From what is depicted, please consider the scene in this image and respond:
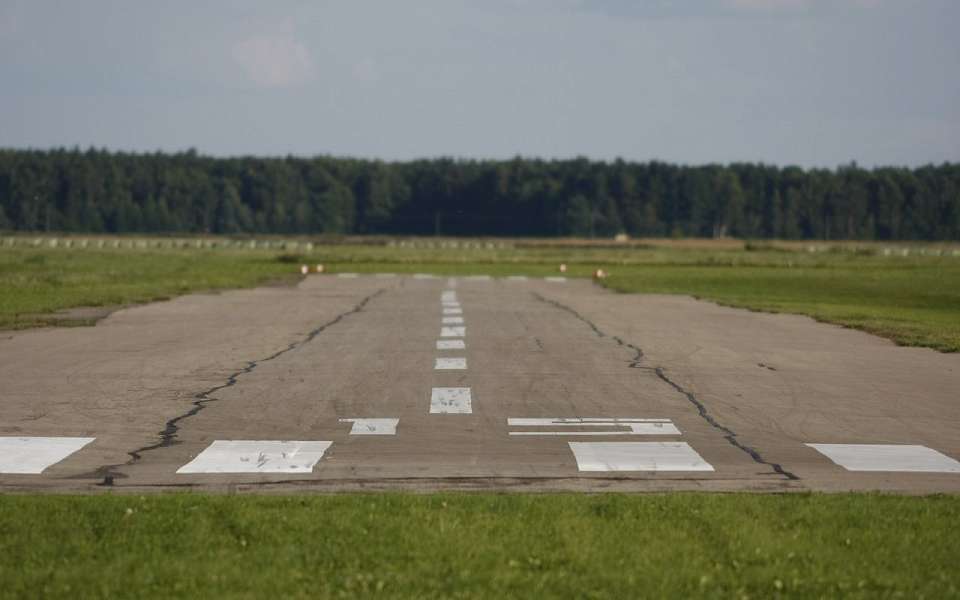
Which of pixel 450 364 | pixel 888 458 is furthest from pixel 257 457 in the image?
pixel 450 364

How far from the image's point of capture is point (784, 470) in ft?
32.5

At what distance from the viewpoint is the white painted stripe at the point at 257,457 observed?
976 centimetres

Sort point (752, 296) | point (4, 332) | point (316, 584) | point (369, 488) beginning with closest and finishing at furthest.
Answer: point (316, 584)
point (369, 488)
point (4, 332)
point (752, 296)

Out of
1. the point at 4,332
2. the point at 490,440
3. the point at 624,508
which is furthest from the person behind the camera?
the point at 4,332

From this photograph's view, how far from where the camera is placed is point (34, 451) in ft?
34.2

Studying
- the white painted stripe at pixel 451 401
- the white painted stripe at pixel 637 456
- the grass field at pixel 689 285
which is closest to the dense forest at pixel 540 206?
the grass field at pixel 689 285

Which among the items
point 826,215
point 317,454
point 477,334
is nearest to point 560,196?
point 826,215

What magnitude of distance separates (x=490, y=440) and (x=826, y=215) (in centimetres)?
19403

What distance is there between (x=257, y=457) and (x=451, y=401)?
3.87m

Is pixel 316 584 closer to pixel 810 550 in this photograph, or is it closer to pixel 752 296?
pixel 810 550

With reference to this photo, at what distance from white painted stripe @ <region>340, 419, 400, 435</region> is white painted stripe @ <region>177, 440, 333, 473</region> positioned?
2.50 feet

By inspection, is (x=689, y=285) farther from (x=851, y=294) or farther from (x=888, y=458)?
(x=888, y=458)

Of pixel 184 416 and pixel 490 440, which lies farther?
pixel 184 416

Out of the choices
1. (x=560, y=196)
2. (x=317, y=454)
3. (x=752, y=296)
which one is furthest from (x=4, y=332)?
(x=560, y=196)
